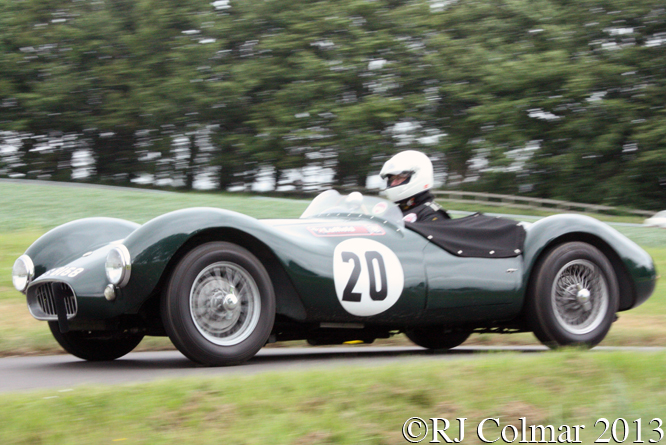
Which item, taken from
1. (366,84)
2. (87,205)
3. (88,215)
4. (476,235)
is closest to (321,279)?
(476,235)

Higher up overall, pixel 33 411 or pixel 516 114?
pixel 516 114

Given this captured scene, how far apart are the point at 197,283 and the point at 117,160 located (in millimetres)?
34084

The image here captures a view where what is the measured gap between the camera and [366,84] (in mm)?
34562

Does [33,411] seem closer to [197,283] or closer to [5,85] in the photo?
[197,283]

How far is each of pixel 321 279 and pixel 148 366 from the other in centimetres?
126

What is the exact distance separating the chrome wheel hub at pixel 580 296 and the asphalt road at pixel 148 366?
0.51 meters

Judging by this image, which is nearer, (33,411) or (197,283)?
(33,411)

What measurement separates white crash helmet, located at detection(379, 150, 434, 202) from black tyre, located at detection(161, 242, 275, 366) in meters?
1.66

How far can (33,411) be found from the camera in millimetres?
3426

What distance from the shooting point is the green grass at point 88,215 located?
7.02 meters

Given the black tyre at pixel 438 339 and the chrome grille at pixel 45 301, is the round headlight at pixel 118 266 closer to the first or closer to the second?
the chrome grille at pixel 45 301

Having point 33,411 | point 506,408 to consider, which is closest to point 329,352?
point 506,408

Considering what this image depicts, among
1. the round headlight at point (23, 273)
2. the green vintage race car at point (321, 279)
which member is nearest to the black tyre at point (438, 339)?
the green vintage race car at point (321, 279)

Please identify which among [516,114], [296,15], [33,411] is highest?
[296,15]
